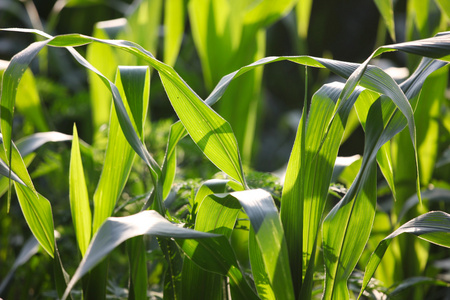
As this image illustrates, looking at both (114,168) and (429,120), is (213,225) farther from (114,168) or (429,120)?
(429,120)

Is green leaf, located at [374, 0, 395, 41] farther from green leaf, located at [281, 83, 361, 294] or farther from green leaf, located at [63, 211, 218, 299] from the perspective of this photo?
green leaf, located at [63, 211, 218, 299]

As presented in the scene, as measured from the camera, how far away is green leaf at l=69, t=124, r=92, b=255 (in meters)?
0.51

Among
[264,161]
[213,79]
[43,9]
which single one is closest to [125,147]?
[213,79]

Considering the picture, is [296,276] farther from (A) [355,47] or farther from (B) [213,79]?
(A) [355,47]

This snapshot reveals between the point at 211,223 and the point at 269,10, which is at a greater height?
the point at 269,10

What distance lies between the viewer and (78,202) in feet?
1.69

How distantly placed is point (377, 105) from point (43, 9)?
2.31 metres

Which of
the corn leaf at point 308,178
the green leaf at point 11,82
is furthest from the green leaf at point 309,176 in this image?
the green leaf at point 11,82

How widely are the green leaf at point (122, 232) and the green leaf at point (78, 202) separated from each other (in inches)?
7.8

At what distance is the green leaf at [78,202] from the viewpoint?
1.68 ft

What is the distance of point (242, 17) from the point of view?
97cm

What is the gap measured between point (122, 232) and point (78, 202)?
0.24 meters

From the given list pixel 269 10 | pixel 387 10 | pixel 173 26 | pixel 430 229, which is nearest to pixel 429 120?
pixel 387 10

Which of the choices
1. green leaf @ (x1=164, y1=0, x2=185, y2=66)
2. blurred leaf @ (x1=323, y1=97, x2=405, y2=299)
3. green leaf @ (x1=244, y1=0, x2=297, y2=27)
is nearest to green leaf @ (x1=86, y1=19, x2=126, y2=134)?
green leaf @ (x1=164, y1=0, x2=185, y2=66)
